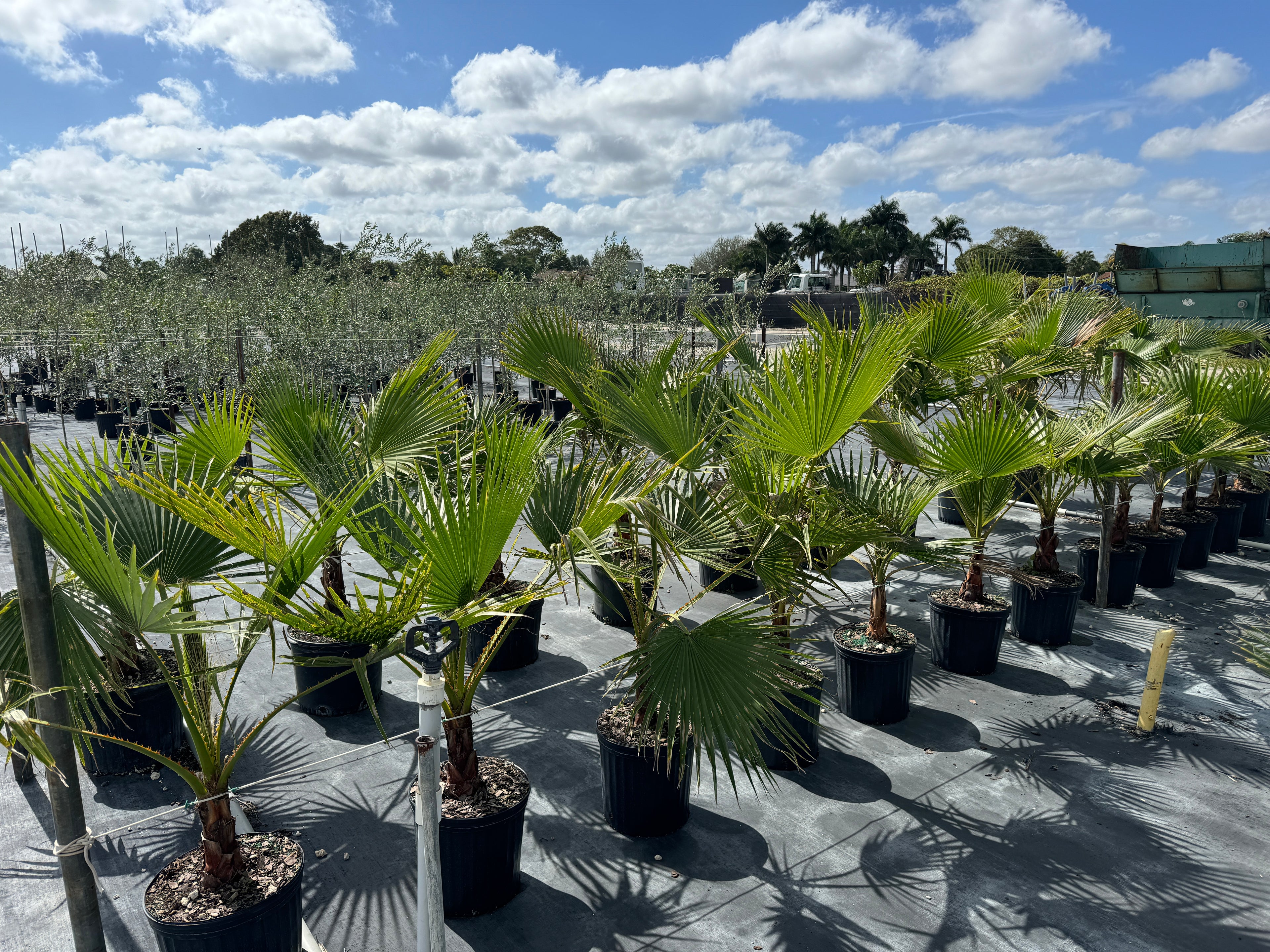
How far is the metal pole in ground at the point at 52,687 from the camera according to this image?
197 cm

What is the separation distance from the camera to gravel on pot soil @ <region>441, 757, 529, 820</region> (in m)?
2.92

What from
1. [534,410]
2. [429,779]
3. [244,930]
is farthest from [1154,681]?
[534,410]

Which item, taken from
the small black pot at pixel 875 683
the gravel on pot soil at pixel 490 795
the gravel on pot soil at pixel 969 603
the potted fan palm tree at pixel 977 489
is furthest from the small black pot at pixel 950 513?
the gravel on pot soil at pixel 490 795

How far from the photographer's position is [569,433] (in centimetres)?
411

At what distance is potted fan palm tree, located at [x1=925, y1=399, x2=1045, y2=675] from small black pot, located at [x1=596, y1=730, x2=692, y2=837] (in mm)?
1659

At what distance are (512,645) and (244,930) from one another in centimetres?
268

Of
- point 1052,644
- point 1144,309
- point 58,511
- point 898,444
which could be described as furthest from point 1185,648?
point 1144,309

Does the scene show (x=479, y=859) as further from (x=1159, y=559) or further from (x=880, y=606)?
(x=1159, y=559)

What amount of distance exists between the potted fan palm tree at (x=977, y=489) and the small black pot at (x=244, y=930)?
2.97 meters

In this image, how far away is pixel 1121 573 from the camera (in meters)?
6.21

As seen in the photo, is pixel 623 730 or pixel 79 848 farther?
pixel 623 730

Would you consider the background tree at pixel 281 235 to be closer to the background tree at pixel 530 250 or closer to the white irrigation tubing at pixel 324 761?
the background tree at pixel 530 250

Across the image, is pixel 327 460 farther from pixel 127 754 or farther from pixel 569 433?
pixel 127 754

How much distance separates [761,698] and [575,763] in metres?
1.65
